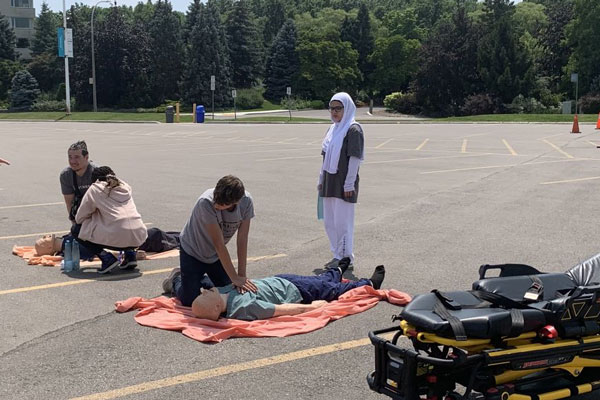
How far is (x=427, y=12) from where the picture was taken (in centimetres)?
12606

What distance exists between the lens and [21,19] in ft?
343

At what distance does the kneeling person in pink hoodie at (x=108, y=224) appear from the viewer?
24.7 ft

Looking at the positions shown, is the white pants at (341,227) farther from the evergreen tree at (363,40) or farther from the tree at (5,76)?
the tree at (5,76)

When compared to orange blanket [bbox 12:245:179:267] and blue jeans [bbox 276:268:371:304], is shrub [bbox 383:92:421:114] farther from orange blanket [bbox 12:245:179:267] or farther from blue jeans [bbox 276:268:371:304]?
blue jeans [bbox 276:268:371:304]

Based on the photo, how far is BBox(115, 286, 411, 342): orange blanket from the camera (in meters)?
5.58

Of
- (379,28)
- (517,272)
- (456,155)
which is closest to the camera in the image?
(517,272)

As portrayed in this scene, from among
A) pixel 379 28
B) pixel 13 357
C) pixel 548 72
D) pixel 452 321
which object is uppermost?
pixel 379 28

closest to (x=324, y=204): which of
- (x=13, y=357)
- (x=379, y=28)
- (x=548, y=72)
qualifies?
(x=13, y=357)

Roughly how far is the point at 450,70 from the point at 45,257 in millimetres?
60510

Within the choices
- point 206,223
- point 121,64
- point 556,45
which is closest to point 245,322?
point 206,223

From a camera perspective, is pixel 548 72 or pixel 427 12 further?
pixel 427 12

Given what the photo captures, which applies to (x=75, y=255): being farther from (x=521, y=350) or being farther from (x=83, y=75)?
(x=83, y=75)

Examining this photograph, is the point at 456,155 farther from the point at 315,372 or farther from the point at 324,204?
the point at 315,372

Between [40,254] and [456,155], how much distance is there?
52.3 feet
